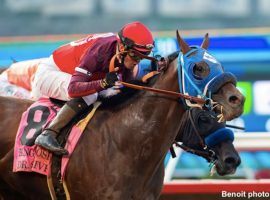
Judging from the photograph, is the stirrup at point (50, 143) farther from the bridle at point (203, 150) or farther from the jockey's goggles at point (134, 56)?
the bridle at point (203, 150)

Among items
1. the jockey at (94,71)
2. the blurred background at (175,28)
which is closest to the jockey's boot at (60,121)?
the jockey at (94,71)

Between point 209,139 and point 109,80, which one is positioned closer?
point 109,80

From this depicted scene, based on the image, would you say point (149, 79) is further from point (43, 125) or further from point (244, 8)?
point (244, 8)

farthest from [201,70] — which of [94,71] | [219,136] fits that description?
[219,136]

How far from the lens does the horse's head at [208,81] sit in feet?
13.1

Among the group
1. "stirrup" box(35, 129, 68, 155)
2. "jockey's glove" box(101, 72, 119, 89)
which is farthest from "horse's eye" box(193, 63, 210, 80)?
"stirrup" box(35, 129, 68, 155)

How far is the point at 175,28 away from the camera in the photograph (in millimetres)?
7453

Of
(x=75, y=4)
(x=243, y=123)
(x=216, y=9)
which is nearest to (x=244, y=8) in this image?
(x=216, y=9)

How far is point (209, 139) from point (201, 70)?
0.77 metres

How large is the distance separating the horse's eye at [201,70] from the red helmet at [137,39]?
0.31m

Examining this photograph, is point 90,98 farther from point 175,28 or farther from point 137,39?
point 175,28

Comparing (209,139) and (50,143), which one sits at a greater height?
(50,143)

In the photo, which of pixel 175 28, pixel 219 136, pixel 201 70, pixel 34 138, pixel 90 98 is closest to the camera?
pixel 201 70

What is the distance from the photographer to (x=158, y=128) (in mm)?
4309
